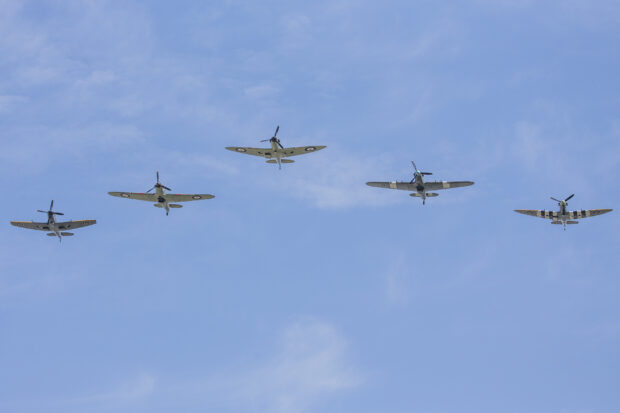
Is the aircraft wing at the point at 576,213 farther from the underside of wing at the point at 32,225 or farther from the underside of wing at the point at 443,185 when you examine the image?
the underside of wing at the point at 32,225

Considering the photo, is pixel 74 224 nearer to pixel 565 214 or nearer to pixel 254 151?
pixel 254 151

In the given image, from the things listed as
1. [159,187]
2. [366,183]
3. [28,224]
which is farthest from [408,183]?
[28,224]

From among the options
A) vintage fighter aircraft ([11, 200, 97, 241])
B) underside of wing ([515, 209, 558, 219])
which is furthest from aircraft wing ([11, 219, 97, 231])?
underside of wing ([515, 209, 558, 219])

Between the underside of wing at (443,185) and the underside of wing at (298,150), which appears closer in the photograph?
the underside of wing at (443,185)

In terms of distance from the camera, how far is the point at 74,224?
438 ft

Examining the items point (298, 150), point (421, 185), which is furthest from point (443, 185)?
point (298, 150)

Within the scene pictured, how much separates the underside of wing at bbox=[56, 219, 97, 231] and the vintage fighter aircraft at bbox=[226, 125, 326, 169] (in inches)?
1084

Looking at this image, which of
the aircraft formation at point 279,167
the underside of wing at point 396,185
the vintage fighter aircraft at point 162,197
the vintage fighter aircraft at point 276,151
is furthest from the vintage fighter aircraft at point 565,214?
the vintage fighter aircraft at point 162,197

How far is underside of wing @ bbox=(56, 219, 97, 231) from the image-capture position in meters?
132

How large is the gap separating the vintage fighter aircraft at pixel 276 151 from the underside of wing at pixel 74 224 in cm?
2754

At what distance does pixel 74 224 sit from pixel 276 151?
37.5 m

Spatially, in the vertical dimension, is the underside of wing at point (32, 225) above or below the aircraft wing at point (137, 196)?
below

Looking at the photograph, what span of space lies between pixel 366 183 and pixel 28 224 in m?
59.2

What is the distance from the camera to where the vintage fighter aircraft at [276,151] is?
431ft
